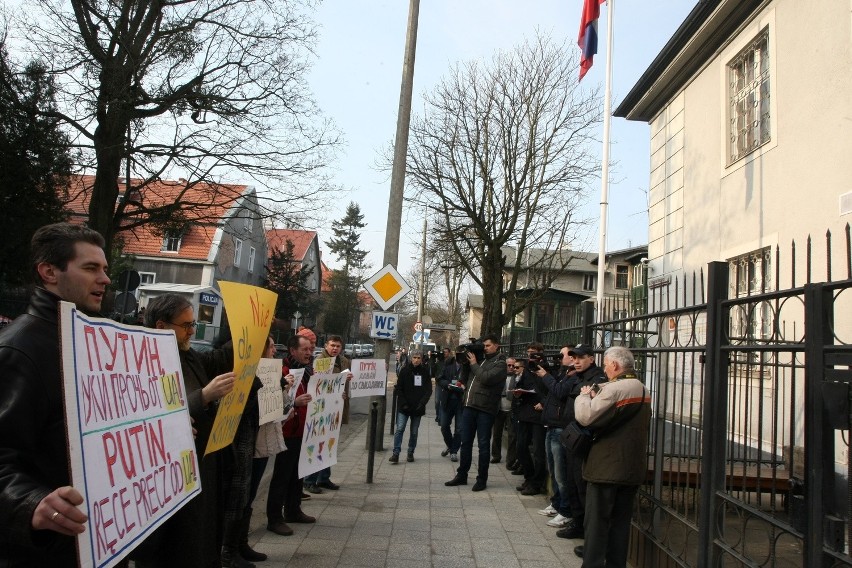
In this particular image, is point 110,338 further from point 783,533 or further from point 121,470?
point 783,533

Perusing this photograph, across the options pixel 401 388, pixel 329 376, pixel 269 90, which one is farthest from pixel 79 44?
pixel 329 376

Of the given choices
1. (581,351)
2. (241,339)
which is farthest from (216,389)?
(581,351)

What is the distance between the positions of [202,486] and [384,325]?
810 centimetres

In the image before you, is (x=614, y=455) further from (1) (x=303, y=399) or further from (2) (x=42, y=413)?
(2) (x=42, y=413)

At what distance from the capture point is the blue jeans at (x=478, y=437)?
8.70 metres

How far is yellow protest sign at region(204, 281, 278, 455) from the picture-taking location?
3.54 meters

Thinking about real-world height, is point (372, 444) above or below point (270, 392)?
below

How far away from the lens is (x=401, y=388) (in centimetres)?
1100

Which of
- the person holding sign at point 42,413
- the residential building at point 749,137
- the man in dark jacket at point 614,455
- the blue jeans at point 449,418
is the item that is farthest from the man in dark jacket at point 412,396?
the person holding sign at point 42,413

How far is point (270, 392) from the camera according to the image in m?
5.29

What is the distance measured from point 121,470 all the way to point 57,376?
0.38m

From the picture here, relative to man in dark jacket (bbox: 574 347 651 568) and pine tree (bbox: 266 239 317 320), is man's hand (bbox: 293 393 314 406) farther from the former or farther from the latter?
pine tree (bbox: 266 239 317 320)

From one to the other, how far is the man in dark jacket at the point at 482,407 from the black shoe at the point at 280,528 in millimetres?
3241

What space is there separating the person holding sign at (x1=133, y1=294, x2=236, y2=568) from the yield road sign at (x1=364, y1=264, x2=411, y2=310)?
673 cm
